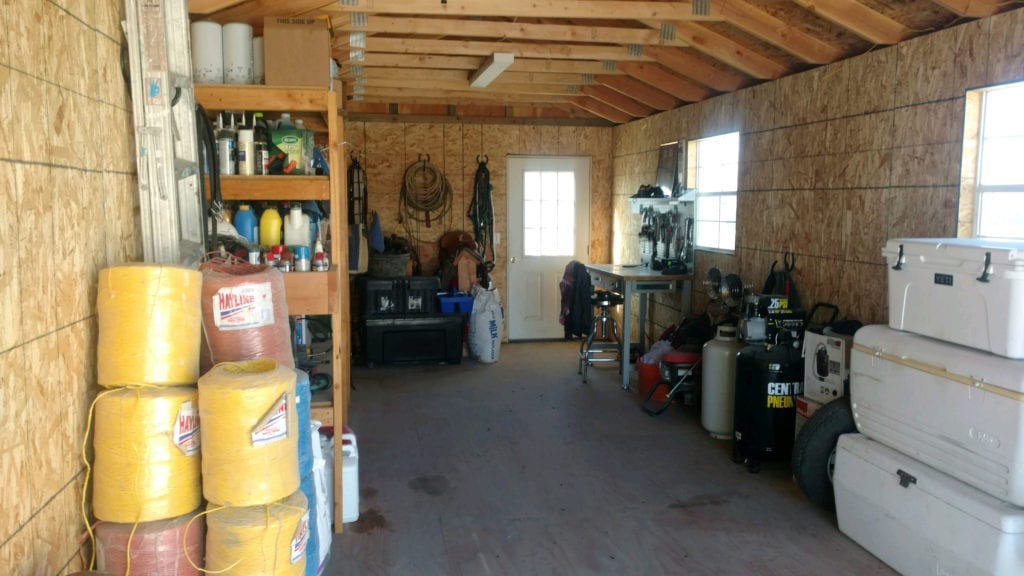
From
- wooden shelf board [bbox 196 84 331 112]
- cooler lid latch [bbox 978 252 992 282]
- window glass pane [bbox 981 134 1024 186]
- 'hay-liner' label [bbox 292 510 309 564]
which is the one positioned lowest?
'hay-liner' label [bbox 292 510 309 564]

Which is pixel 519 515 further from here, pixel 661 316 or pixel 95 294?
pixel 661 316

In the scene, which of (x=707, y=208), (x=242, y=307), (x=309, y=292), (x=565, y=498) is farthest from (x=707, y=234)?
(x=242, y=307)

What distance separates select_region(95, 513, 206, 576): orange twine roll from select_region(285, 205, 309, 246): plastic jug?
1682 millimetres

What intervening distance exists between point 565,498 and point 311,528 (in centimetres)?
171

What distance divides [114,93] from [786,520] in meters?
3.60

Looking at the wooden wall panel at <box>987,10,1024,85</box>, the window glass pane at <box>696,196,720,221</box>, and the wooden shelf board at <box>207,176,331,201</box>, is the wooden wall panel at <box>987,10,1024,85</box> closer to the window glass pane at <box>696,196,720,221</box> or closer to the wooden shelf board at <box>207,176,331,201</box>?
the window glass pane at <box>696,196,720,221</box>

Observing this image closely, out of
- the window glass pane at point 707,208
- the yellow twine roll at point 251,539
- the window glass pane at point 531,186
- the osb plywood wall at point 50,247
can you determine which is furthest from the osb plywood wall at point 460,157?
the yellow twine roll at point 251,539

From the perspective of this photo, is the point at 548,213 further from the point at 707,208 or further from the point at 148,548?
the point at 148,548

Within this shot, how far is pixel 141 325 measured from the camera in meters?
2.26

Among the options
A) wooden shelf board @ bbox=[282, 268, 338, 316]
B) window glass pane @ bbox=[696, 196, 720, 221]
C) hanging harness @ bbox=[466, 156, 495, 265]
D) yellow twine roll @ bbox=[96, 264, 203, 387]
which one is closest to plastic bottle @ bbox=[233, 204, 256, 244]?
wooden shelf board @ bbox=[282, 268, 338, 316]

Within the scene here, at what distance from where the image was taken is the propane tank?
5051 millimetres

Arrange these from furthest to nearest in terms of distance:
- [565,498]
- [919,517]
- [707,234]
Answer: [707,234]
[565,498]
[919,517]

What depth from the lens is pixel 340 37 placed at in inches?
211

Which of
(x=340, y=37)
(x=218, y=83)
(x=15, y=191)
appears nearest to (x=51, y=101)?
(x=15, y=191)
